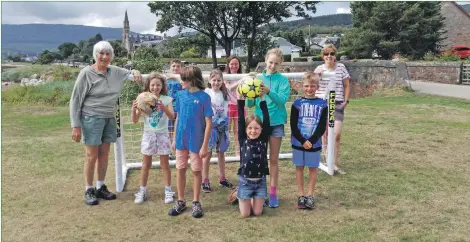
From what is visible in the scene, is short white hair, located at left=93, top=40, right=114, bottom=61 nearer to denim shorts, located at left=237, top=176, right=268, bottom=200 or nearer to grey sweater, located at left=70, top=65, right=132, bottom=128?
grey sweater, located at left=70, top=65, right=132, bottom=128

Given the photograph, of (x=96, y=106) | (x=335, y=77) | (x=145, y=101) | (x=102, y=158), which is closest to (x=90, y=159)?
(x=102, y=158)

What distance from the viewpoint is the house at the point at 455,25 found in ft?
120

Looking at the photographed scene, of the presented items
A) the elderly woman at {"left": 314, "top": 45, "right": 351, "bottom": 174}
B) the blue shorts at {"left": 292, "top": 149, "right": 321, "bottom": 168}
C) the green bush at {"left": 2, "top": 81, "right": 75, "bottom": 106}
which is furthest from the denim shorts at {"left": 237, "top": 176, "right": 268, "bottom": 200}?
the green bush at {"left": 2, "top": 81, "right": 75, "bottom": 106}

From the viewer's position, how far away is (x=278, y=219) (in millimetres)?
4652

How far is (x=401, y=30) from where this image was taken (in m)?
34.2

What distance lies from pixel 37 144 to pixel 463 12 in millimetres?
37858

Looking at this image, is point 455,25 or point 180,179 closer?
point 180,179

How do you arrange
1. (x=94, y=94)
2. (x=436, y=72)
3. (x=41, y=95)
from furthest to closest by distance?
1. (x=436, y=72)
2. (x=41, y=95)
3. (x=94, y=94)

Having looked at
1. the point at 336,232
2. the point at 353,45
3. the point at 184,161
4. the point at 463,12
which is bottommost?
the point at 336,232

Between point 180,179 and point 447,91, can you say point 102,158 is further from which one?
point 447,91

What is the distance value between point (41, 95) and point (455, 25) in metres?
33.7

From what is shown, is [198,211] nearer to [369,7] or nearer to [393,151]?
[393,151]

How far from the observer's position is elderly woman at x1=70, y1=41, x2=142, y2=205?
4902mm

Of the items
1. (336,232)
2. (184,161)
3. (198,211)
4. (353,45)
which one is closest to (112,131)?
(184,161)
